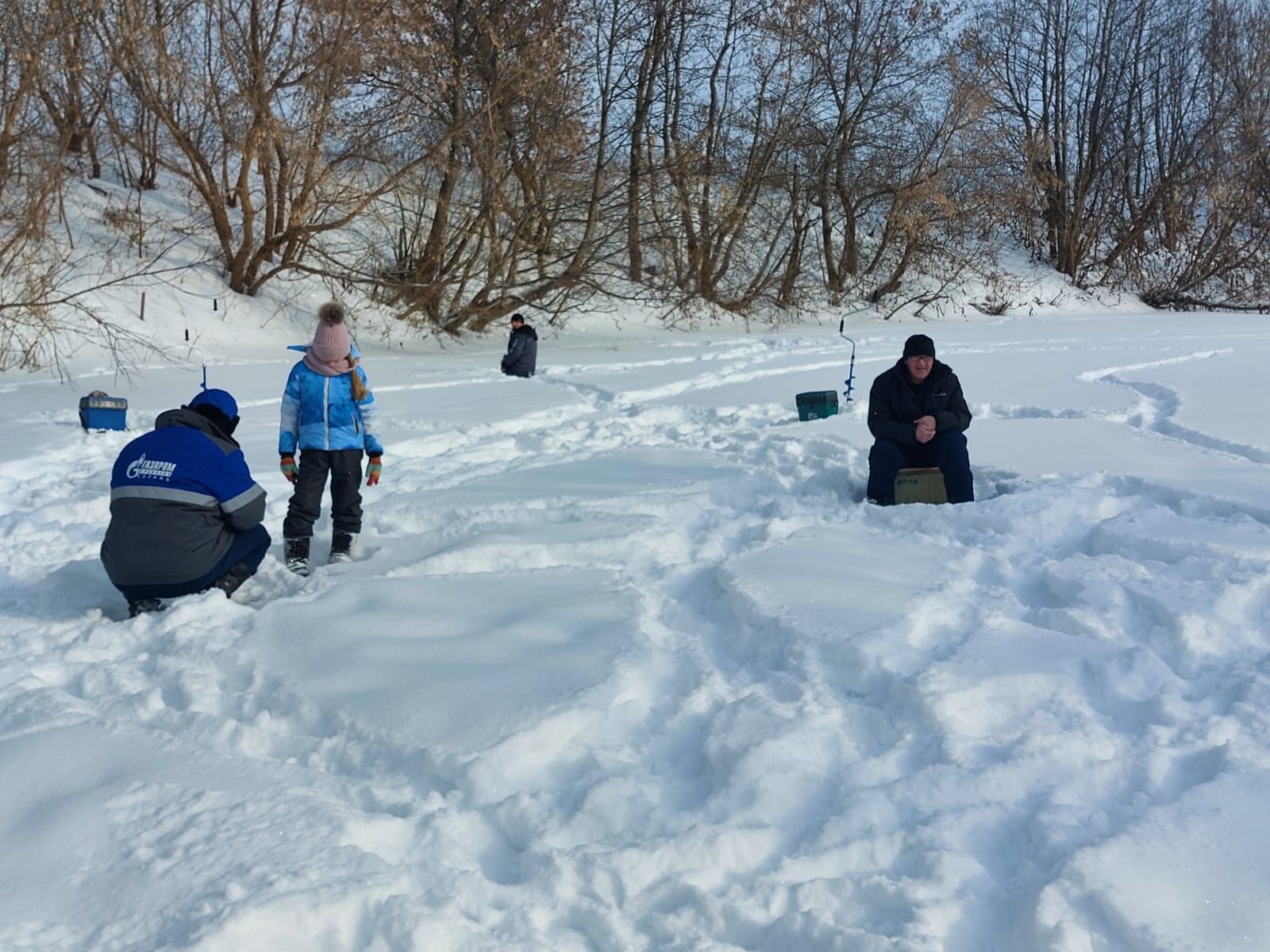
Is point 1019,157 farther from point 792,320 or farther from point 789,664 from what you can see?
point 789,664

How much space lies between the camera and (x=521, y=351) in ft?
41.2

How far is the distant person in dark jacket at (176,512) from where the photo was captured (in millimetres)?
4160

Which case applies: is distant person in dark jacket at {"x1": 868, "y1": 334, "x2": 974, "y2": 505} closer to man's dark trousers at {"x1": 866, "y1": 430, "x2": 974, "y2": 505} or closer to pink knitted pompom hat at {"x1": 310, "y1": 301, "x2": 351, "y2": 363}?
man's dark trousers at {"x1": 866, "y1": 430, "x2": 974, "y2": 505}

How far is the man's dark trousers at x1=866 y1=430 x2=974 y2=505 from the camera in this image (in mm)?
5586

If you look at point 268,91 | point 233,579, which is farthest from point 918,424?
point 268,91

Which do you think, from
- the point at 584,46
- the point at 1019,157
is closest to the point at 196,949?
the point at 584,46

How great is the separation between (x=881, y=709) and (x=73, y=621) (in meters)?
3.09

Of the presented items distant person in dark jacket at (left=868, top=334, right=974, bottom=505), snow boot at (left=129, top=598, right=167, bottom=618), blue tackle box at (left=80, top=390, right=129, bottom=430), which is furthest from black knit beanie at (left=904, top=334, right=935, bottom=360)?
blue tackle box at (left=80, top=390, right=129, bottom=430)

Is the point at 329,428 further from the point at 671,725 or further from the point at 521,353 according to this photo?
the point at 521,353

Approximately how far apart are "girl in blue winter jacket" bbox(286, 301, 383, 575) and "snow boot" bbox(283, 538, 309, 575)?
1.8 inches

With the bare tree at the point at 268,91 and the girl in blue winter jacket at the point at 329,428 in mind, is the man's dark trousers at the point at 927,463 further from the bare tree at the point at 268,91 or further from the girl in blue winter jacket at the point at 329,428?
the bare tree at the point at 268,91

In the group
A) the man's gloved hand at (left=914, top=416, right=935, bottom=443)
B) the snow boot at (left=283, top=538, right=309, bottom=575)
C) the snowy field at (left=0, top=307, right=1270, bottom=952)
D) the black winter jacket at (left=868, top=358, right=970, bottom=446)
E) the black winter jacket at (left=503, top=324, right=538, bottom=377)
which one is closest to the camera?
the snowy field at (left=0, top=307, right=1270, bottom=952)

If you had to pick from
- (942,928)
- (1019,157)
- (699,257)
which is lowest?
(942,928)

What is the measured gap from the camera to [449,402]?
32.6 feet
